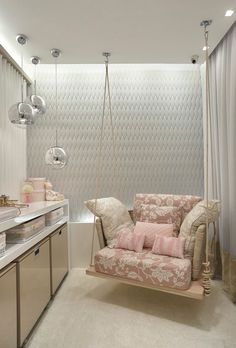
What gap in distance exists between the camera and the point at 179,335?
185cm

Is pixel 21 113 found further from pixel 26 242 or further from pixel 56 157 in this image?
pixel 26 242

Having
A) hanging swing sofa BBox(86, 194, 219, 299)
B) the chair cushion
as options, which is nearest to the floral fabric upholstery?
hanging swing sofa BBox(86, 194, 219, 299)

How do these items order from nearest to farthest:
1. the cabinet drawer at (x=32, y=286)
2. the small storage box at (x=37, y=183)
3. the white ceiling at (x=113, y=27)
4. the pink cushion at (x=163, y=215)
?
the cabinet drawer at (x=32, y=286) < the white ceiling at (x=113, y=27) < the pink cushion at (x=163, y=215) < the small storage box at (x=37, y=183)

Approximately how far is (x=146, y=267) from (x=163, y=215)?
71 cm

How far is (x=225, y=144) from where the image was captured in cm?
248

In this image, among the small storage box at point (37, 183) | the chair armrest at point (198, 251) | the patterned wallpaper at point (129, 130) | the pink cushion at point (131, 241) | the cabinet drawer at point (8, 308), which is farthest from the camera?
the patterned wallpaper at point (129, 130)

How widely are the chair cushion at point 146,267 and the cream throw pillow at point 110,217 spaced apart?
0.66ft

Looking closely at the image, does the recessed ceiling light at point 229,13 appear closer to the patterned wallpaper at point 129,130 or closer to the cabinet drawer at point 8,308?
the patterned wallpaper at point 129,130

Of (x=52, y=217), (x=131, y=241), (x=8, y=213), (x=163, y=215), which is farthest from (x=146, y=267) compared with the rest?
(x=8, y=213)

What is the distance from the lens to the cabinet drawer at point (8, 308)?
55.4 inches

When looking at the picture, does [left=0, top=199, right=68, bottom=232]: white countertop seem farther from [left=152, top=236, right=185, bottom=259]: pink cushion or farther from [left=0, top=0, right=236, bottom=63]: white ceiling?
[left=0, top=0, right=236, bottom=63]: white ceiling

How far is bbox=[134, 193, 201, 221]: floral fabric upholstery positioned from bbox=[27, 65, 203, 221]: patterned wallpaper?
41cm

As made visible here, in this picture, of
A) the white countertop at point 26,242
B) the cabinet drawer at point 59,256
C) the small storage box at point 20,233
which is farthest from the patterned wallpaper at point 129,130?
the small storage box at point 20,233

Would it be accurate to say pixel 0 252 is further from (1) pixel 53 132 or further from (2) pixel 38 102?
(1) pixel 53 132
